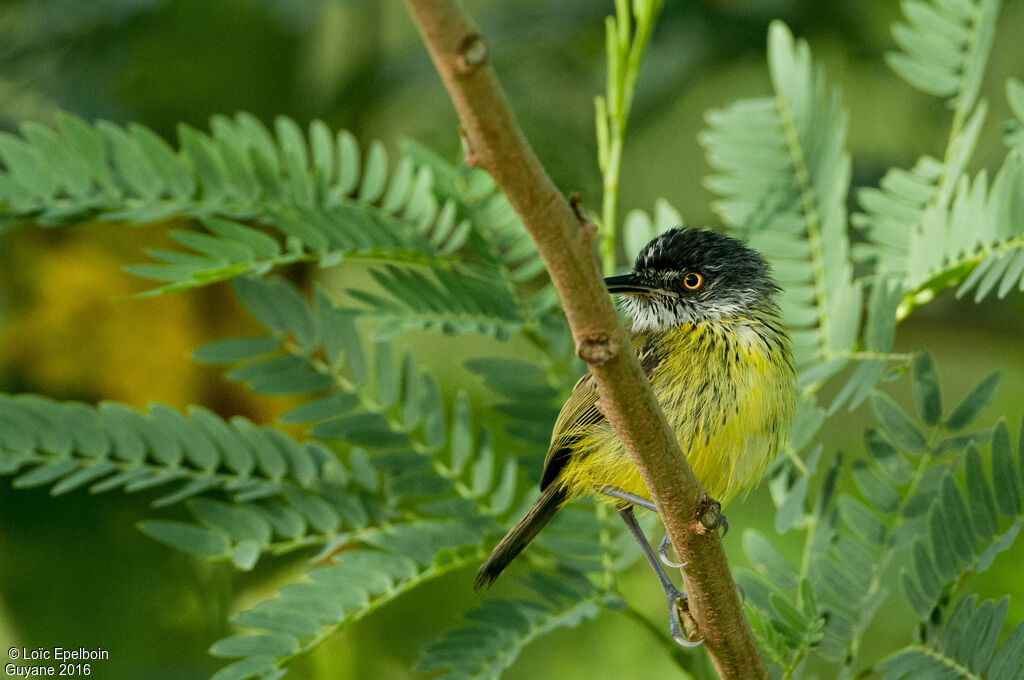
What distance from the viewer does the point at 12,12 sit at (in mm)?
2025

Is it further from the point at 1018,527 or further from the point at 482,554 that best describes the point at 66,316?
the point at 1018,527

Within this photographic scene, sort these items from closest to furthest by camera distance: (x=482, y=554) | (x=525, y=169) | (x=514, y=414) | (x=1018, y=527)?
(x=525, y=169), (x=1018, y=527), (x=482, y=554), (x=514, y=414)

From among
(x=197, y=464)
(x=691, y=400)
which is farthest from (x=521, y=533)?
(x=197, y=464)

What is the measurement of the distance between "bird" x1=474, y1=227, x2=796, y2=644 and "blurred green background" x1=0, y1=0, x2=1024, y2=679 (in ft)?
2.68

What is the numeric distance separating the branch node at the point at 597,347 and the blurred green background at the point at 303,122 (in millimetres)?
1457

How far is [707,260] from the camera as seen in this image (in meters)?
1.29

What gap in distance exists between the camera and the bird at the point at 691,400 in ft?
3.49

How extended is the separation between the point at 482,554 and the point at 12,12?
169cm

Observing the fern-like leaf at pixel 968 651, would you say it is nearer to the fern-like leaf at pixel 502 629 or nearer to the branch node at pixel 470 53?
the fern-like leaf at pixel 502 629

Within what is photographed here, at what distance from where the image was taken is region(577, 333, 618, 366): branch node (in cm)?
55

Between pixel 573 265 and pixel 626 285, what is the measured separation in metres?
0.64

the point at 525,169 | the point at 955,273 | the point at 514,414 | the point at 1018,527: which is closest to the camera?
the point at 525,169

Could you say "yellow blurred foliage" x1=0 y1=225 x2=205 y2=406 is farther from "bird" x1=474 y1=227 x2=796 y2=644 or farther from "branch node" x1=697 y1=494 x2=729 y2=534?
"branch node" x1=697 y1=494 x2=729 y2=534

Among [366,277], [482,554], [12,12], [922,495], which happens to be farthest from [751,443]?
[12,12]
